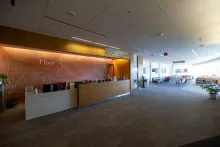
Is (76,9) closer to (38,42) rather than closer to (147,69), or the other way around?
(38,42)

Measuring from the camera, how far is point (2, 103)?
3975 mm

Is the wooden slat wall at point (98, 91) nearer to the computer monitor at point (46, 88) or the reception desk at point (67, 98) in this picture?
the reception desk at point (67, 98)

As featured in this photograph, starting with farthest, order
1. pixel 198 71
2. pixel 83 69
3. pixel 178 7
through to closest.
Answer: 1. pixel 198 71
2. pixel 83 69
3. pixel 178 7

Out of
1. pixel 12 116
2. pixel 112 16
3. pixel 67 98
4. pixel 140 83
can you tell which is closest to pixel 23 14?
pixel 112 16

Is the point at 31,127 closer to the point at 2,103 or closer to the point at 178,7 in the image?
the point at 2,103

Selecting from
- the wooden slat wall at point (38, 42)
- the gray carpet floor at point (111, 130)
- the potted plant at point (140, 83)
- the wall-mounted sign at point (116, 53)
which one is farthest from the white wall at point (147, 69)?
the gray carpet floor at point (111, 130)

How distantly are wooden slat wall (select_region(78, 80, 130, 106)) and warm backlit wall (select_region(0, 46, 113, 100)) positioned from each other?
172 centimetres

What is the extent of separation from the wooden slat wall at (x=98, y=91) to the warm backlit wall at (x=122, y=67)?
1.23 meters

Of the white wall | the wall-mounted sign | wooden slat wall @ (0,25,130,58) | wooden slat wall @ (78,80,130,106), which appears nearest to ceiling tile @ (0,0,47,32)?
wooden slat wall @ (0,25,130,58)

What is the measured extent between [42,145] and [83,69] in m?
4.74

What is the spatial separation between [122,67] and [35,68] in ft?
18.5

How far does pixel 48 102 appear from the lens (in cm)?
379

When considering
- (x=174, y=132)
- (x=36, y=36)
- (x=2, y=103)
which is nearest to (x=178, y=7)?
(x=174, y=132)

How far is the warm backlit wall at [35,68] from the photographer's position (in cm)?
448
